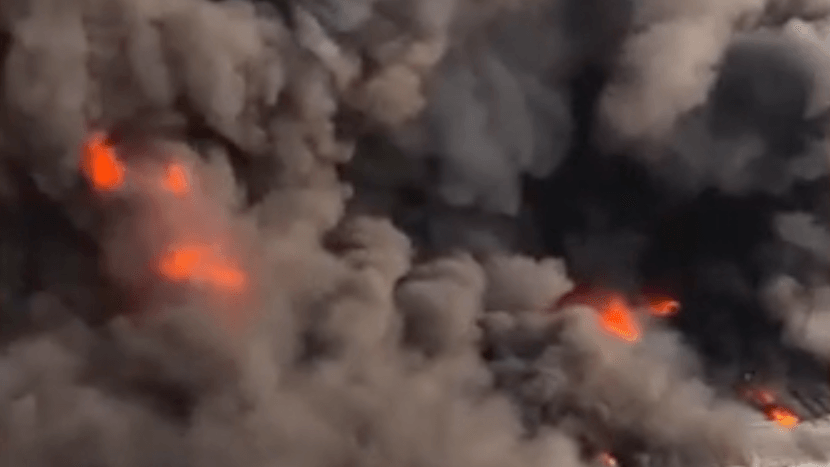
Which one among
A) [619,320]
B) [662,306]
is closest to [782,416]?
[662,306]

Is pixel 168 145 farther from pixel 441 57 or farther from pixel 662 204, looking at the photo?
pixel 662 204

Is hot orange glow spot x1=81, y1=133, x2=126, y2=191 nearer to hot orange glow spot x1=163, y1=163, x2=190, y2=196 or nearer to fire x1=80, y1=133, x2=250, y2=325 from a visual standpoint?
fire x1=80, y1=133, x2=250, y2=325

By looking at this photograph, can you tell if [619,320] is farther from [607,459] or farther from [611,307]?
[607,459]

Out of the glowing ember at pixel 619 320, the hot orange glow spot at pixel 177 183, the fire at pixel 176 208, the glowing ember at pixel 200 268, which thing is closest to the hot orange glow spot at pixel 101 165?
the fire at pixel 176 208

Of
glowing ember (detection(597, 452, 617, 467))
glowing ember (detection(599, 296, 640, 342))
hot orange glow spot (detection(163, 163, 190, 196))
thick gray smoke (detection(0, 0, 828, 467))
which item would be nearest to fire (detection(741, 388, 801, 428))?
thick gray smoke (detection(0, 0, 828, 467))

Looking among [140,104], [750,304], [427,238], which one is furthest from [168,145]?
[750,304]

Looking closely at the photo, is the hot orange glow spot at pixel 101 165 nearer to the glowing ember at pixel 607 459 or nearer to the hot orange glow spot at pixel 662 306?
the glowing ember at pixel 607 459
